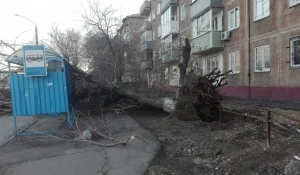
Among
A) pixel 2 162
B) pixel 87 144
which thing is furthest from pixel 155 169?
pixel 2 162

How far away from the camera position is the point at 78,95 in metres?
10.9

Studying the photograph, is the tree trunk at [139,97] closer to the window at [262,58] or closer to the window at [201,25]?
the window at [262,58]

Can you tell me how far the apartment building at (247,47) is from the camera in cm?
1194

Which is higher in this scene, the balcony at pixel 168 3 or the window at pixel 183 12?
the balcony at pixel 168 3

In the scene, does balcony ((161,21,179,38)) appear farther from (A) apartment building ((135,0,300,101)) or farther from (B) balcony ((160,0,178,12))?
(A) apartment building ((135,0,300,101))

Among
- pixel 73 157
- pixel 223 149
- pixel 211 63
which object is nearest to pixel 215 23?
pixel 211 63

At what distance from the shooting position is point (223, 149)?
4.82m

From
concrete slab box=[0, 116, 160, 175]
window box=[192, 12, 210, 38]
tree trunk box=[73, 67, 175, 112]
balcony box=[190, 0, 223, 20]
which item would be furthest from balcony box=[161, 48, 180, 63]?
concrete slab box=[0, 116, 160, 175]

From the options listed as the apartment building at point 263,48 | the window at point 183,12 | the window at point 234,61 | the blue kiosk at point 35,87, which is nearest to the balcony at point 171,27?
the window at point 183,12

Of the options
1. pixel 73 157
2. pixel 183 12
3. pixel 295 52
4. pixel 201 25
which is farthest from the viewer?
pixel 183 12

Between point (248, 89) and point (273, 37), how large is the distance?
350 cm

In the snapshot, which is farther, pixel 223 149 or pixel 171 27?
pixel 171 27

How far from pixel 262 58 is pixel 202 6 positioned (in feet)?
22.4

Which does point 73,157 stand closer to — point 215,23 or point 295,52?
point 295,52
